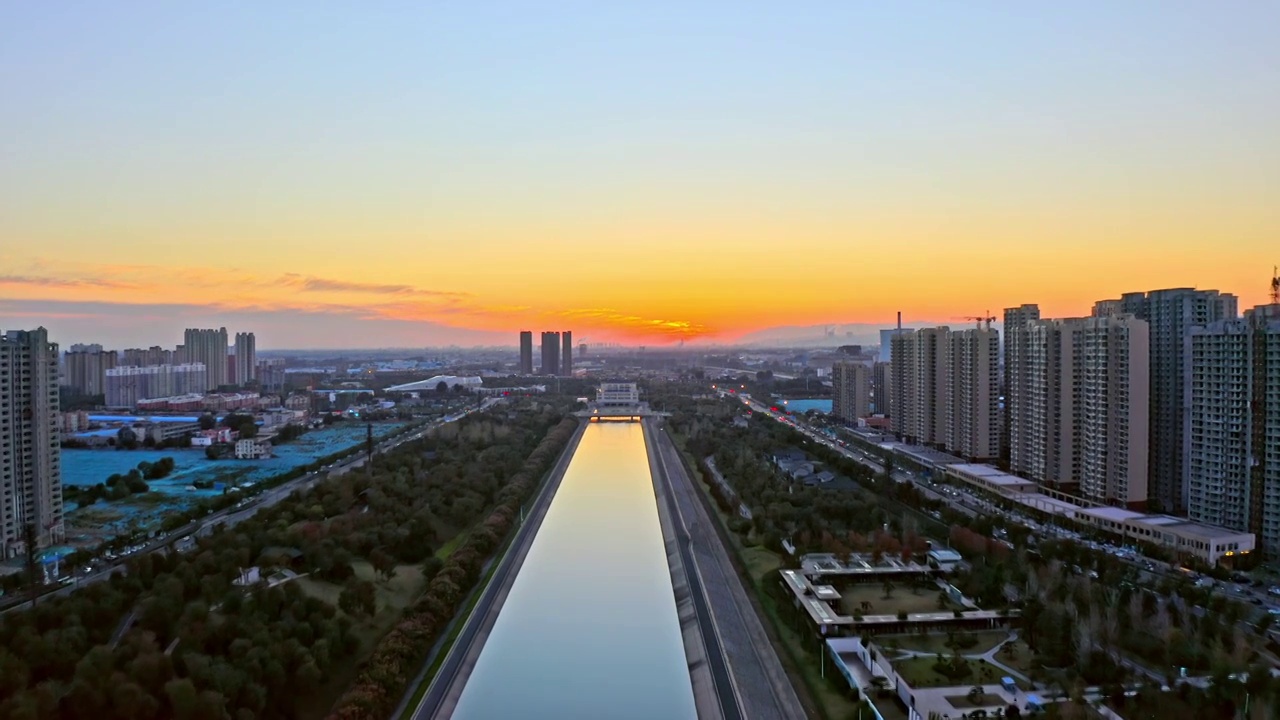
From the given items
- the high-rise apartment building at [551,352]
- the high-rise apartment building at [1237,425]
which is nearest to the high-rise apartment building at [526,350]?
the high-rise apartment building at [551,352]

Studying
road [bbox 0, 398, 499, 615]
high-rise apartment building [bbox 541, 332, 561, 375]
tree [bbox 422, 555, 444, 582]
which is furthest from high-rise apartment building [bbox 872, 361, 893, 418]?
high-rise apartment building [bbox 541, 332, 561, 375]

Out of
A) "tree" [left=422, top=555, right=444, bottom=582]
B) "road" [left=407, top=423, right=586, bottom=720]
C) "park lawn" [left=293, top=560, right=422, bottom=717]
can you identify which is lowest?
"road" [left=407, top=423, right=586, bottom=720]

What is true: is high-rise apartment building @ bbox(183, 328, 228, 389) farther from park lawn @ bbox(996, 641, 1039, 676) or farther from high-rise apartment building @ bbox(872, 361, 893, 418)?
park lawn @ bbox(996, 641, 1039, 676)

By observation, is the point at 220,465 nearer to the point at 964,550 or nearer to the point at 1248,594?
the point at 964,550

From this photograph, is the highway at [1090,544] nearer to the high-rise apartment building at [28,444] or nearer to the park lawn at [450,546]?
the park lawn at [450,546]

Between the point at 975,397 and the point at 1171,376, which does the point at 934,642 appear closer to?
the point at 1171,376

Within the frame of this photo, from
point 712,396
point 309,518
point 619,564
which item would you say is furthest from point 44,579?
point 712,396
